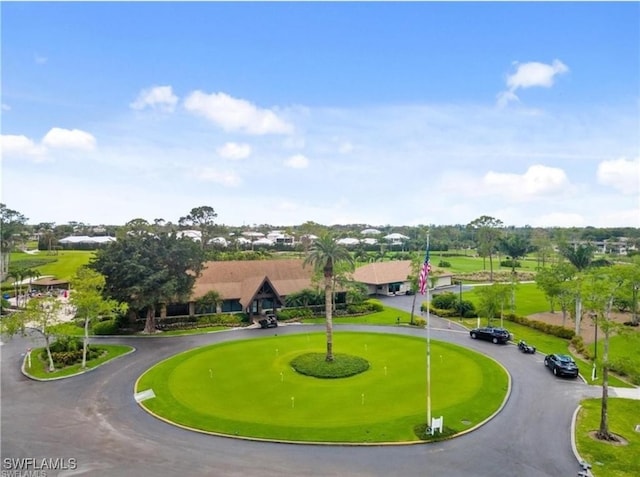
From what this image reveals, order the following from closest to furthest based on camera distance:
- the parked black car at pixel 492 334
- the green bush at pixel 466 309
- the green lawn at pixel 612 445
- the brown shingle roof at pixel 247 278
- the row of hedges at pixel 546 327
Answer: the green lawn at pixel 612 445 < the parked black car at pixel 492 334 < the row of hedges at pixel 546 327 < the green bush at pixel 466 309 < the brown shingle roof at pixel 247 278

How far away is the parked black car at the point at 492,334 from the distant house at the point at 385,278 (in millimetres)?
29828

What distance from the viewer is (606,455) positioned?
21.6m

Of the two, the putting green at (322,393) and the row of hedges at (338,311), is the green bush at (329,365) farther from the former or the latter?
the row of hedges at (338,311)

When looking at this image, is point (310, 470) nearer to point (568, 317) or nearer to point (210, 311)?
point (210, 311)

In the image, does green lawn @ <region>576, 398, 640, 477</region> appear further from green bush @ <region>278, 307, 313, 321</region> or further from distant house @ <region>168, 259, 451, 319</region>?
distant house @ <region>168, 259, 451, 319</region>

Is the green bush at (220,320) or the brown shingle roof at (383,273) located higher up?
the brown shingle roof at (383,273)

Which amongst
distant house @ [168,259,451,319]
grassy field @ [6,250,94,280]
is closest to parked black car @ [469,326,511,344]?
distant house @ [168,259,451,319]

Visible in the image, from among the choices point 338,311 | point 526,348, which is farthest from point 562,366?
point 338,311

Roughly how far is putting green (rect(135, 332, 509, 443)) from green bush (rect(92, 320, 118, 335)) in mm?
15215

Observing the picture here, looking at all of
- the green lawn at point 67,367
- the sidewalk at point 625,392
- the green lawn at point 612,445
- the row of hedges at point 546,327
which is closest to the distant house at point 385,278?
the row of hedges at point 546,327

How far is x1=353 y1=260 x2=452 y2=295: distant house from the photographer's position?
76438 millimetres

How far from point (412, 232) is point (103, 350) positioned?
162 m

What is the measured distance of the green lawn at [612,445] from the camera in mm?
20375

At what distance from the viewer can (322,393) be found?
30.4 meters
